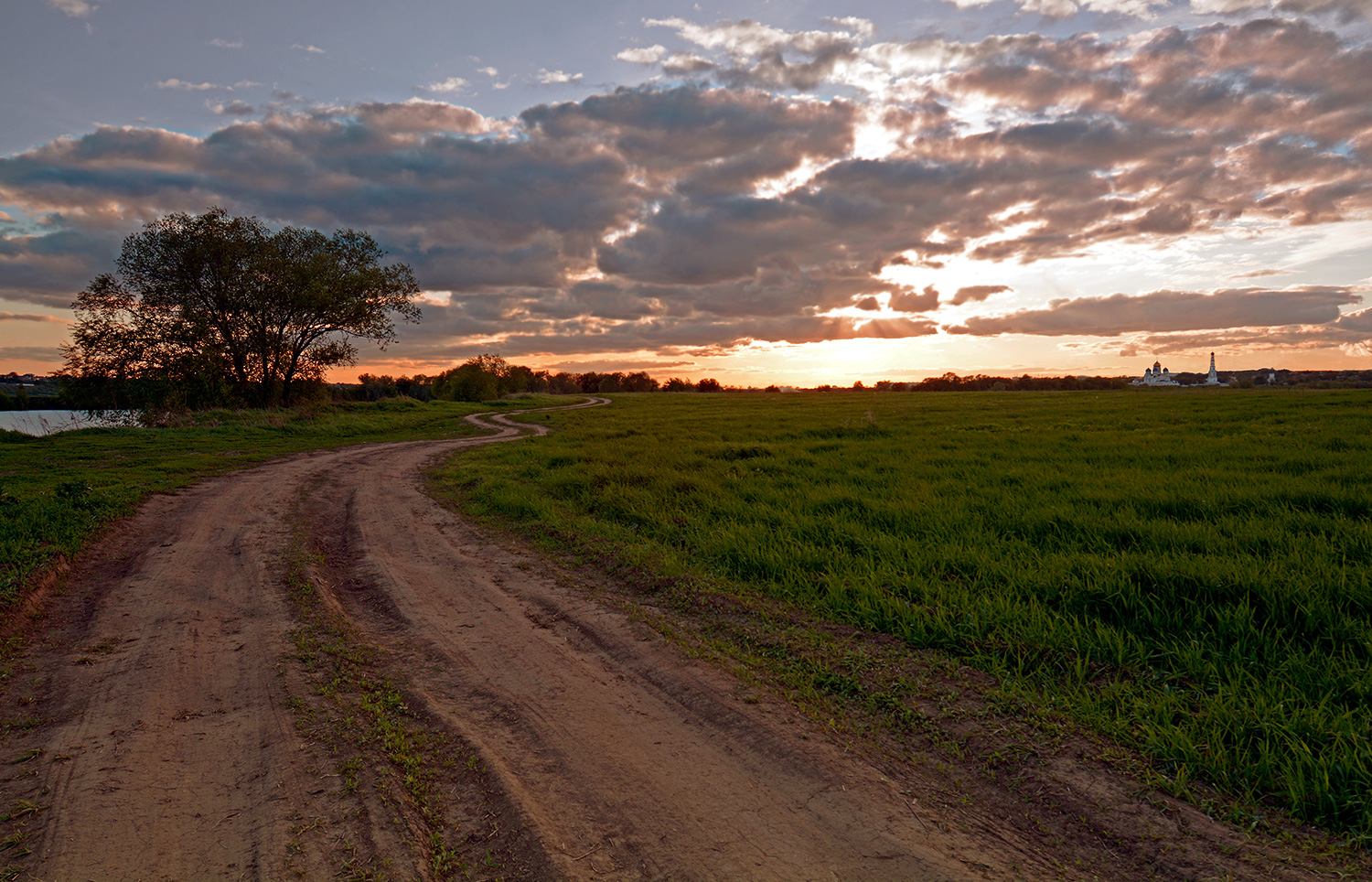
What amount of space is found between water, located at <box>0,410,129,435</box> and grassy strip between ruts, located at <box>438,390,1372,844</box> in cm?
2148

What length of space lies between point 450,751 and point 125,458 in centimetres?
1861

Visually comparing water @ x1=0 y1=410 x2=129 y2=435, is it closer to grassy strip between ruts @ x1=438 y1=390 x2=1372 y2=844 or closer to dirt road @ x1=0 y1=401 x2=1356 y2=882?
grassy strip between ruts @ x1=438 y1=390 x2=1372 y2=844

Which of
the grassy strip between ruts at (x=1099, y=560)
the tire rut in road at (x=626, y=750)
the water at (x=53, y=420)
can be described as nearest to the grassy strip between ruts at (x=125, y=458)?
the water at (x=53, y=420)

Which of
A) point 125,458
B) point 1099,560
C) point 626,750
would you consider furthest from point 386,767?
point 125,458

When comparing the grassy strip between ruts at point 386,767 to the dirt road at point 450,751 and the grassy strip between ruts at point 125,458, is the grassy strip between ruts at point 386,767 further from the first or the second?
the grassy strip between ruts at point 125,458

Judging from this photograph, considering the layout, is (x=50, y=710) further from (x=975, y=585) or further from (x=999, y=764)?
(x=975, y=585)

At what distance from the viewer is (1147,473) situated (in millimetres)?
10945

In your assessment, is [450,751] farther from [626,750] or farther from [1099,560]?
[1099,560]

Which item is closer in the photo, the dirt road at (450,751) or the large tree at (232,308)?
the dirt road at (450,751)

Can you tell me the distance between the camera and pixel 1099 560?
20.8 ft

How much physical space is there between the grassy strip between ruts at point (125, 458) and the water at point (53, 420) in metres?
2.40

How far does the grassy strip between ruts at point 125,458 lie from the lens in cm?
802

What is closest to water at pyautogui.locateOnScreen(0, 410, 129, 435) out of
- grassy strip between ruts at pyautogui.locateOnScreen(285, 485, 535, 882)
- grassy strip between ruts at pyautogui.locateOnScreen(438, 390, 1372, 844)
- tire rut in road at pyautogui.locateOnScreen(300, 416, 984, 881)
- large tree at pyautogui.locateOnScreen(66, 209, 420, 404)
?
large tree at pyautogui.locateOnScreen(66, 209, 420, 404)

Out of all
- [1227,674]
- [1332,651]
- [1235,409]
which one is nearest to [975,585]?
[1227,674]
